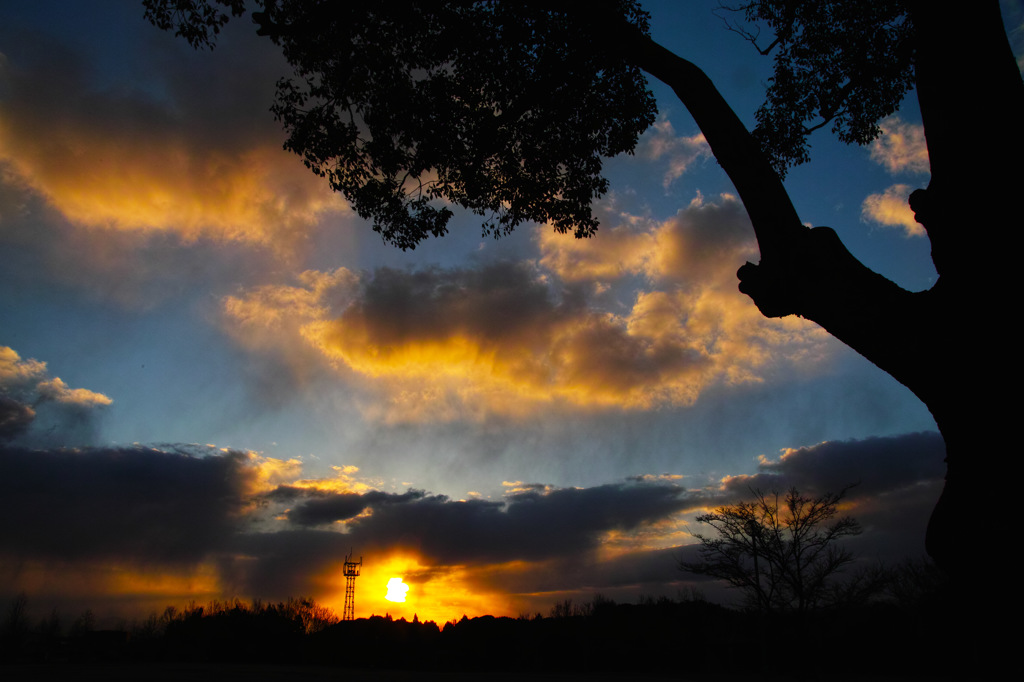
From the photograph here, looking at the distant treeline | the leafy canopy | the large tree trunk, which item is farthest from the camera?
the distant treeline

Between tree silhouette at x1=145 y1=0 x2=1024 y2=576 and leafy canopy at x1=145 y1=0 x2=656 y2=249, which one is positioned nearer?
tree silhouette at x1=145 y1=0 x2=1024 y2=576

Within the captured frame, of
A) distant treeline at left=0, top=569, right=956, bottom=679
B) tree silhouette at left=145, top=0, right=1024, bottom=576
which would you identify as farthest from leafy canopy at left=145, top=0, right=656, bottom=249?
distant treeline at left=0, top=569, right=956, bottom=679

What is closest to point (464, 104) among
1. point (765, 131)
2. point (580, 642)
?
point (765, 131)

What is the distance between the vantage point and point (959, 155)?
3.13 metres

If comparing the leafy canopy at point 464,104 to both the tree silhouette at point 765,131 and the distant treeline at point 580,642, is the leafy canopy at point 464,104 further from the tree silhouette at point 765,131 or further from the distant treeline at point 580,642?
the distant treeline at point 580,642

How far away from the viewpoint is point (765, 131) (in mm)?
8695

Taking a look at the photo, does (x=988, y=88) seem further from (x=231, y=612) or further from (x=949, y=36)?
(x=231, y=612)

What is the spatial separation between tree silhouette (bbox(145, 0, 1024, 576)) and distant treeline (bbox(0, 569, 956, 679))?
2067cm

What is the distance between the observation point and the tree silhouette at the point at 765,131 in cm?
291

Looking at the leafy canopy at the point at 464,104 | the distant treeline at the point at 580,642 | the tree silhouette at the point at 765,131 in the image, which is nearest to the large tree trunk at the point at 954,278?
the tree silhouette at the point at 765,131

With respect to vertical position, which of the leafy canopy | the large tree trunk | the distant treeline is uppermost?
the leafy canopy

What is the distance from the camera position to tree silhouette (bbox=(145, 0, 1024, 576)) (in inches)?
115

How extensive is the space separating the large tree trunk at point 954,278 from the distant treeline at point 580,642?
2259 cm

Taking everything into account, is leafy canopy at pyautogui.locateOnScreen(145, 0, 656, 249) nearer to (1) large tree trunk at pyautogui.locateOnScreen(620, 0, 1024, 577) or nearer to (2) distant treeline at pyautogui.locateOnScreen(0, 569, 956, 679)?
(1) large tree trunk at pyautogui.locateOnScreen(620, 0, 1024, 577)
